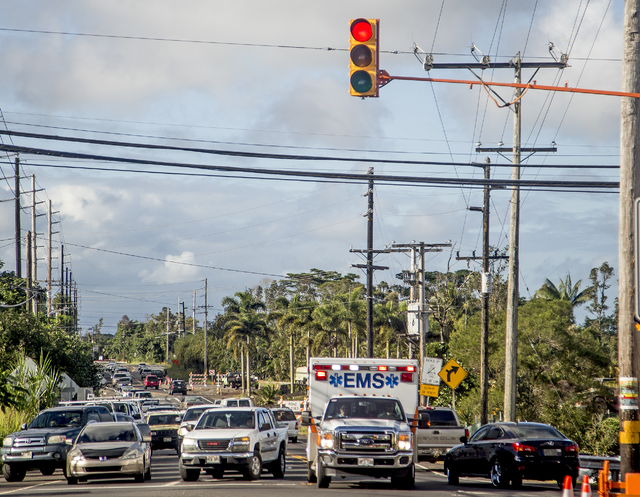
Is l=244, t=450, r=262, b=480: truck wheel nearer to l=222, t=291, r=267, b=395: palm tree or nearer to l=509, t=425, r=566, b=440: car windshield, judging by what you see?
l=509, t=425, r=566, b=440: car windshield

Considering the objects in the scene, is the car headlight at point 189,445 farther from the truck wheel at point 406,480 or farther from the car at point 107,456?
Answer: the truck wheel at point 406,480

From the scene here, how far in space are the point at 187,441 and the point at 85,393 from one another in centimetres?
4041

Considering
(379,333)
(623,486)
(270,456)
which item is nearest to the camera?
(623,486)

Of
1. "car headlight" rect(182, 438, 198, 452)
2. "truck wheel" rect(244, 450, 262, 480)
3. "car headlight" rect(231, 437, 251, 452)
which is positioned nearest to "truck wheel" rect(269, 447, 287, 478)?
"truck wheel" rect(244, 450, 262, 480)

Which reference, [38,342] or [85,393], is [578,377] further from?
[85,393]

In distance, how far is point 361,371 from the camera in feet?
62.9

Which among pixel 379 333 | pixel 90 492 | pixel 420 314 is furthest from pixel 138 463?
pixel 379 333

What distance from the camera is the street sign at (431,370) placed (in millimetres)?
31859

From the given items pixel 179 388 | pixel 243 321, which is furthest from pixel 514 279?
pixel 243 321

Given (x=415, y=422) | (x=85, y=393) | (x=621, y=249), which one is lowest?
(x=85, y=393)

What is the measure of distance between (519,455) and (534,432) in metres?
0.87

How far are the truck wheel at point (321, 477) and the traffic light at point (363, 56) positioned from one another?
8148 millimetres

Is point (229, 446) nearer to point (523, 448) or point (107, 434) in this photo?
point (107, 434)

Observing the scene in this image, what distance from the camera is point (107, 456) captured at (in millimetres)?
19000
